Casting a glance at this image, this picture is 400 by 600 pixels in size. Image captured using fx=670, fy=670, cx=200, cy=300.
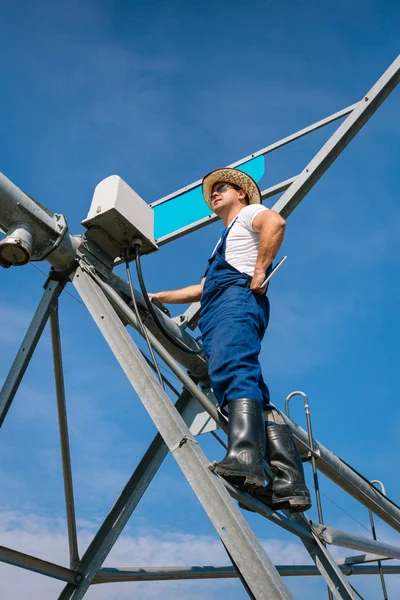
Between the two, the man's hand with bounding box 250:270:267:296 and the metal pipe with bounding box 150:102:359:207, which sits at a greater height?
the metal pipe with bounding box 150:102:359:207

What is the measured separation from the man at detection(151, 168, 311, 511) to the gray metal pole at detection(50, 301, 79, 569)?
4.02ft

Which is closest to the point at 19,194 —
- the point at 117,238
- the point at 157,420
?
the point at 117,238

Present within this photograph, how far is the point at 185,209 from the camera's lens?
604 centimetres

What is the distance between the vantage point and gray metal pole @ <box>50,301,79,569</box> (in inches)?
187

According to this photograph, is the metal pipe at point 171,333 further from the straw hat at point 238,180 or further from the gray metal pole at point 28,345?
the straw hat at point 238,180

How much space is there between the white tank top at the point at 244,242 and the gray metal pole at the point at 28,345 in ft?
3.84

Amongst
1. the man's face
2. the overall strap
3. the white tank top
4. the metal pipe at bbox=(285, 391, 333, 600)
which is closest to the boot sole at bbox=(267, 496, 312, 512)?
the metal pipe at bbox=(285, 391, 333, 600)

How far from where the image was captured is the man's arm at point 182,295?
16.8 ft

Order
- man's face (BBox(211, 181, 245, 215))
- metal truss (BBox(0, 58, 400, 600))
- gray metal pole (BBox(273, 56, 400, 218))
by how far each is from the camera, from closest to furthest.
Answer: metal truss (BBox(0, 58, 400, 600)) < man's face (BBox(211, 181, 245, 215)) < gray metal pole (BBox(273, 56, 400, 218))

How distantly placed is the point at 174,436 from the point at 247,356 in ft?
1.99

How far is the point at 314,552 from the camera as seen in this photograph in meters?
3.80

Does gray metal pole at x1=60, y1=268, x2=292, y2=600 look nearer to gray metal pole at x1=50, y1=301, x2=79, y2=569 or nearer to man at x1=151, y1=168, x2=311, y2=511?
man at x1=151, y1=168, x2=311, y2=511

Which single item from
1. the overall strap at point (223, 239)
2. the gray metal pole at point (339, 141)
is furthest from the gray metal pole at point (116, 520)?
the gray metal pole at point (339, 141)

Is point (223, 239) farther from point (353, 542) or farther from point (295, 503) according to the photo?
point (353, 542)
